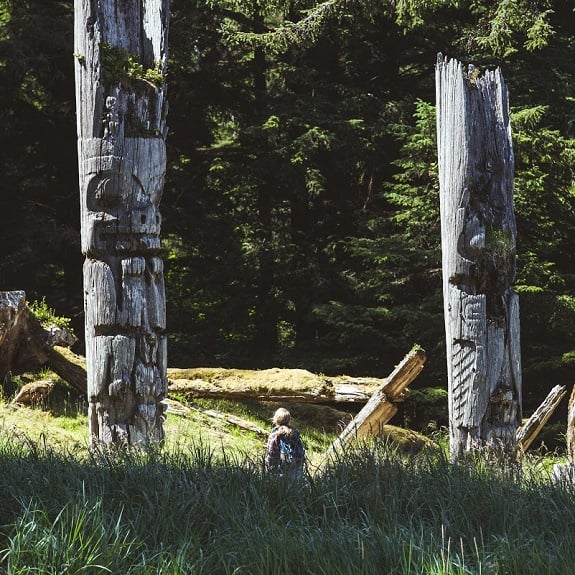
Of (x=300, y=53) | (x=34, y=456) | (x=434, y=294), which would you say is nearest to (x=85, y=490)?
(x=34, y=456)

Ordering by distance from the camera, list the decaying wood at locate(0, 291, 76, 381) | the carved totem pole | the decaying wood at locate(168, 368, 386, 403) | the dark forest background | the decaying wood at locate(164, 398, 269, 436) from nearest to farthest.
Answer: the carved totem pole → the decaying wood at locate(0, 291, 76, 381) → the decaying wood at locate(164, 398, 269, 436) → the decaying wood at locate(168, 368, 386, 403) → the dark forest background

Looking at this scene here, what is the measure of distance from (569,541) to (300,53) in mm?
16401

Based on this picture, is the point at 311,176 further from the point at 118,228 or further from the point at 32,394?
the point at 118,228

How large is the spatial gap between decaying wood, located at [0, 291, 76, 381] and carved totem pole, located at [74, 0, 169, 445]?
4.70 meters

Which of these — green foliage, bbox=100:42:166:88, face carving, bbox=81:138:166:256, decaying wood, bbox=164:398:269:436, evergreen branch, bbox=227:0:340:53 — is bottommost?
decaying wood, bbox=164:398:269:436

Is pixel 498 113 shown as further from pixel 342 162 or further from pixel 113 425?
pixel 342 162

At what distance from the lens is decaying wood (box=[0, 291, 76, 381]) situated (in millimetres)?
12234

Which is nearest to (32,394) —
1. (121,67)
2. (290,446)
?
(121,67)

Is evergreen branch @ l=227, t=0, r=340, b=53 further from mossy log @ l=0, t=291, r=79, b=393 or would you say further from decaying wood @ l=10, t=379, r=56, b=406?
decaying wood @ l=10, t=379, r=56, b=406

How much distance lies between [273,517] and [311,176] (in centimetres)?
1395

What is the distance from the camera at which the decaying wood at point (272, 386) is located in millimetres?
13438

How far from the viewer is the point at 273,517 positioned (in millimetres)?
4777

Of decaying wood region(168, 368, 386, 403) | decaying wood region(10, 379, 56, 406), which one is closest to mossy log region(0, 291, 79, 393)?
decaying wood region(10, 379, 56, 406)

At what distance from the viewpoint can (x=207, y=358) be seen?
60.5 feet
